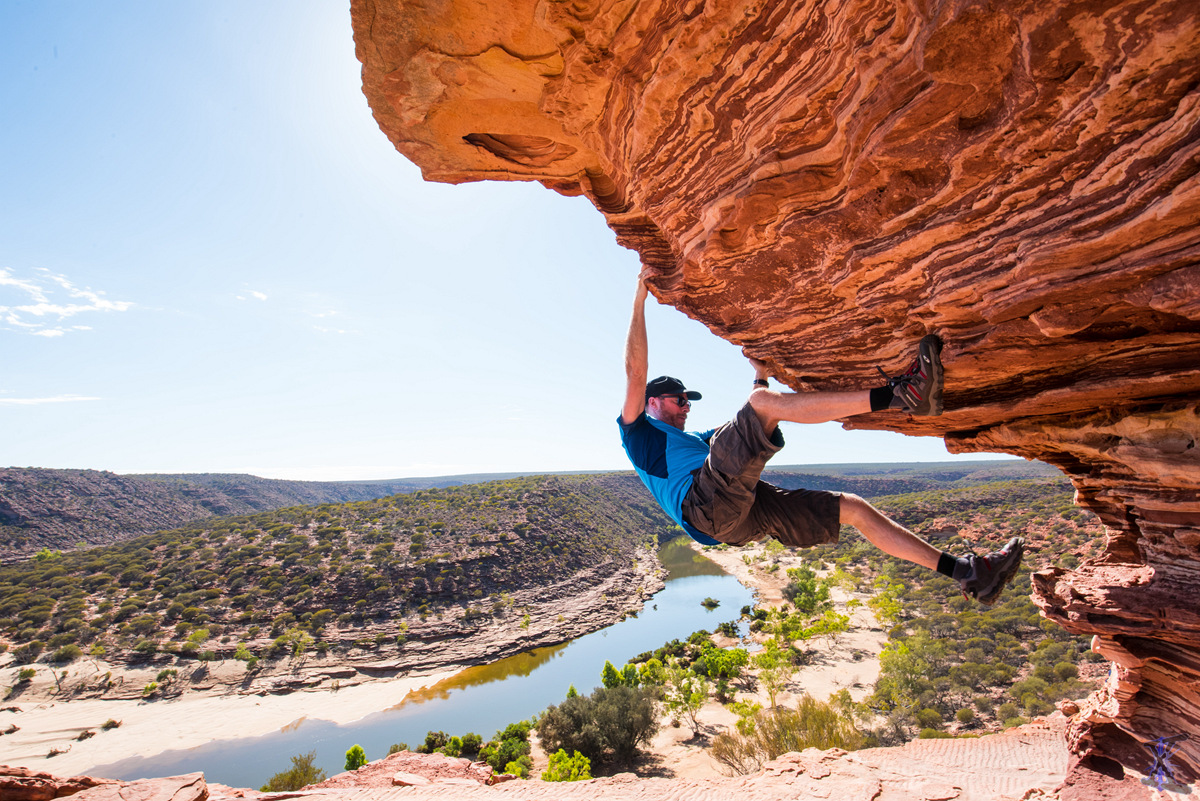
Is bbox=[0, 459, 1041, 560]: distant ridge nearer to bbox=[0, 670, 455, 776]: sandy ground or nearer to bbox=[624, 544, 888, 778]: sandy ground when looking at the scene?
bbox=[0, 670, 455, 776]: sandy ground

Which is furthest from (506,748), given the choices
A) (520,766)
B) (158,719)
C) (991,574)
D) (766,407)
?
(766,407)

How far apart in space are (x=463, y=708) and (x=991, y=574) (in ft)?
97.6

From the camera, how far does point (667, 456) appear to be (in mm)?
4723

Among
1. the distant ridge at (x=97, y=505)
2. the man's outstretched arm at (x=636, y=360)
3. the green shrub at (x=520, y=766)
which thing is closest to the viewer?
the man's outstretched arm at (x=636, y=360)

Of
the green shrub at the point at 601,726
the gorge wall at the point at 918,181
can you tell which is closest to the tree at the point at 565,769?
the green shrub at the point at 601,726

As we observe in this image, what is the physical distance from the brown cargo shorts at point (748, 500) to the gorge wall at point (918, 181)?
1242mm

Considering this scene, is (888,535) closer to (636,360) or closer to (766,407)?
(766,407)

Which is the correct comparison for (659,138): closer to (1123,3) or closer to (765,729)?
(1123,3)

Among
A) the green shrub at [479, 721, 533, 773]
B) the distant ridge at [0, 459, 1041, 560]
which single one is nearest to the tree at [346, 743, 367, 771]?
the green shrub at [479, 721, 533, 773]

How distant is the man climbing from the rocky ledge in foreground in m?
4.33

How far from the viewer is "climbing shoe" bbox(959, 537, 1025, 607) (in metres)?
3.85

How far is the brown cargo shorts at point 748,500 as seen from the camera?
3803 mm

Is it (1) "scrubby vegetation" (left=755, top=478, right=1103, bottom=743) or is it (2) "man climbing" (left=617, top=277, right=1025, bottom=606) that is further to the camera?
(1) "scrubby vegetation" (left=755, top=478, right=1103, bottom=743)

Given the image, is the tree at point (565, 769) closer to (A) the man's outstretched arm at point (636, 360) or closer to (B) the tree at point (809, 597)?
(A) the man's outstretched arm at point (636, 360)
